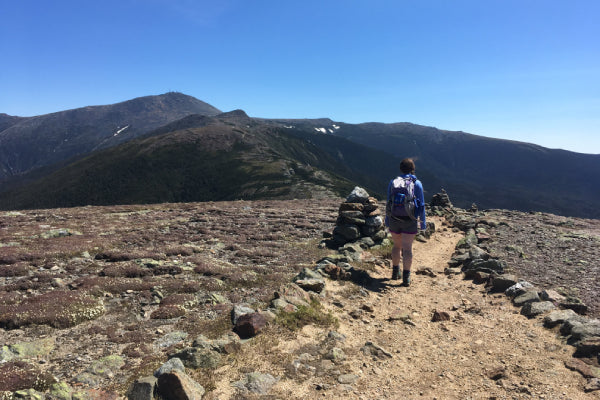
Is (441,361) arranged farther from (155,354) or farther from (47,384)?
(47,384)

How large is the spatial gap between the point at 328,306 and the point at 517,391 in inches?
212

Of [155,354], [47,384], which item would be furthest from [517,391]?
[47,384]

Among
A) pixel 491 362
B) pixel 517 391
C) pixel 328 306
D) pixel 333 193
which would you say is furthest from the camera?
pixel 333 193

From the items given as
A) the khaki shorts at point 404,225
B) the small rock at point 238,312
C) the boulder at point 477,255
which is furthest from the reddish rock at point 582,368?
the boulder at point 477,255

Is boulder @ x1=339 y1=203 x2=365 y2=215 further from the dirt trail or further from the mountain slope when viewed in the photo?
the mountain slope

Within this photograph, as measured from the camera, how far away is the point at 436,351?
783cm

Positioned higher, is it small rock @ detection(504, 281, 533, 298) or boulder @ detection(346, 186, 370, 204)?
boulder @ detection(346, 186, 370, 204)

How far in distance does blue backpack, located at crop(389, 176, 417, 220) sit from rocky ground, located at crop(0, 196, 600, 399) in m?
3.07

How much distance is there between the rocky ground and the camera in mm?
6285

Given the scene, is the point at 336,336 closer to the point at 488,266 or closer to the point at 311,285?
the point at 311,285

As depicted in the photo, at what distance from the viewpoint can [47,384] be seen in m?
6.01

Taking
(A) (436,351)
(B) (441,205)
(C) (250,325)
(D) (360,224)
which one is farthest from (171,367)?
(B) (441,205)

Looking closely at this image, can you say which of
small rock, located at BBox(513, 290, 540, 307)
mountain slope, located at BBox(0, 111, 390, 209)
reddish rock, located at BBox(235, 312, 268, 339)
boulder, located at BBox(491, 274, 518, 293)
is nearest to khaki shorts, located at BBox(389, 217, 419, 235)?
boulder, located at BBox(491, 274, 518, 293)

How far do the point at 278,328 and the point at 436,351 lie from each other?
13.2ft
